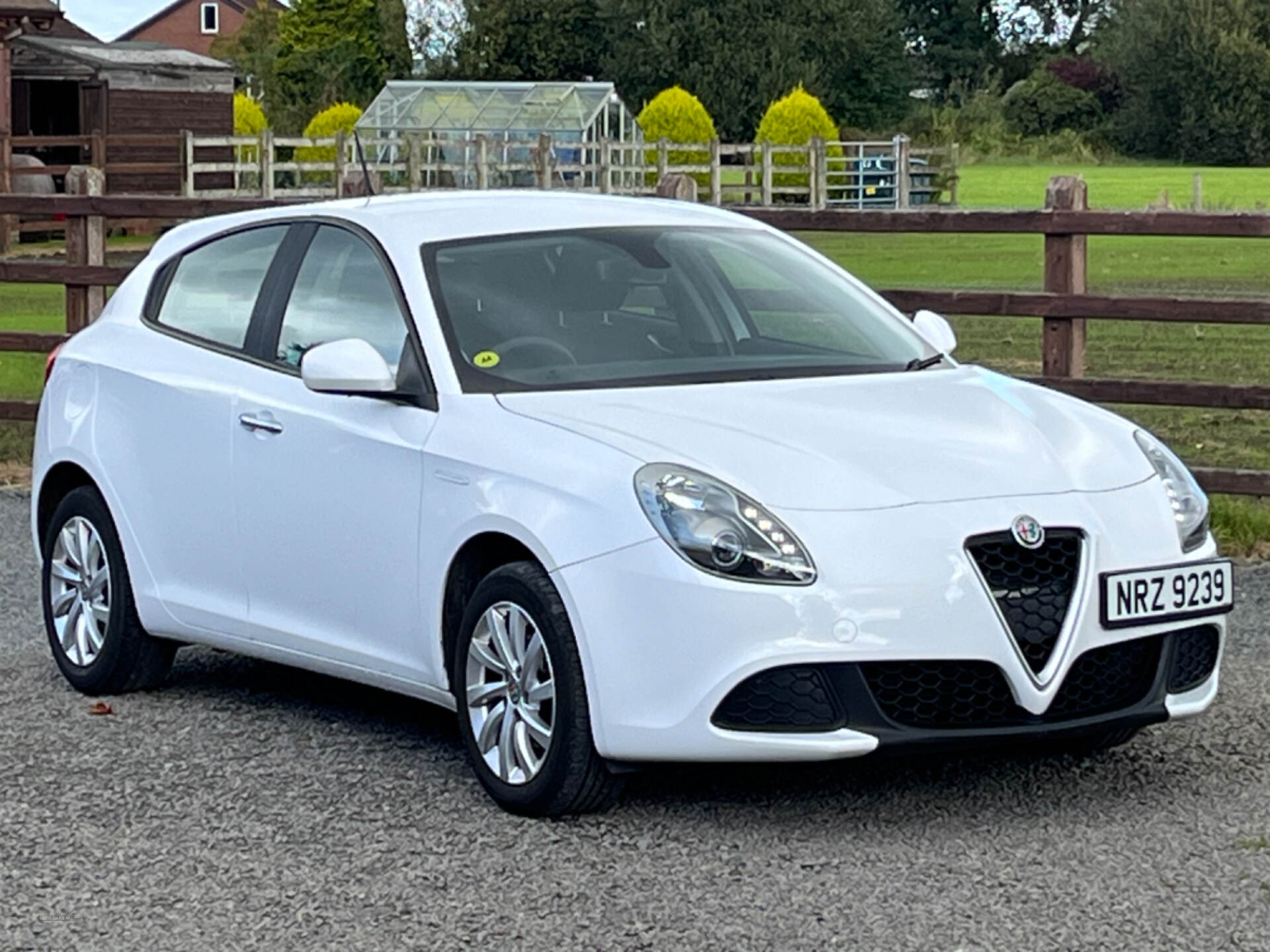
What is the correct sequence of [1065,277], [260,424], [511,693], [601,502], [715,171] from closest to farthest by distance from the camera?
[601,502] → [511,693] → [260,424] → [1065,277] → [715,171]

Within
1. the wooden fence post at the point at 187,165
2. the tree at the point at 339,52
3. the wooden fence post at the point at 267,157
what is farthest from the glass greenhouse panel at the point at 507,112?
the tree at the point at 339,52

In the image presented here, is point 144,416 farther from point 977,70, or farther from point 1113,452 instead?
point 977,70

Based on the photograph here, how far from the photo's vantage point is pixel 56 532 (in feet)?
25.0

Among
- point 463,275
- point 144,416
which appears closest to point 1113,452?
point 463,275

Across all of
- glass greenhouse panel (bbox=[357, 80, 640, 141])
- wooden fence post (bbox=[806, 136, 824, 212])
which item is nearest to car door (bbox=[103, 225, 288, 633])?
wooden fence post (bbox=[806, 136, 824, 212])

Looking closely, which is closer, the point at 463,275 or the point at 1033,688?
the point at 1033,688

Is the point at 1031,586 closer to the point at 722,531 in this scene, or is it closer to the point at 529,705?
the point at 722,531

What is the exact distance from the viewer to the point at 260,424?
6.65 m

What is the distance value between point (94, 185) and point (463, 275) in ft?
24.7

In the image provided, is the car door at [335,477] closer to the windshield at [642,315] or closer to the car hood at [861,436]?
the windshield at [642,315]

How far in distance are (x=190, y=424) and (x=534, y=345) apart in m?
1.27

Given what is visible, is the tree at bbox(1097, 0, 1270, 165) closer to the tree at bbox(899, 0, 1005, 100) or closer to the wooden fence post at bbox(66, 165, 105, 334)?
the tree at bbox(899, 0, 1005, 100)

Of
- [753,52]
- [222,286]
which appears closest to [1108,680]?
[222,286]

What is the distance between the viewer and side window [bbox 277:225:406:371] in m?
6.44
